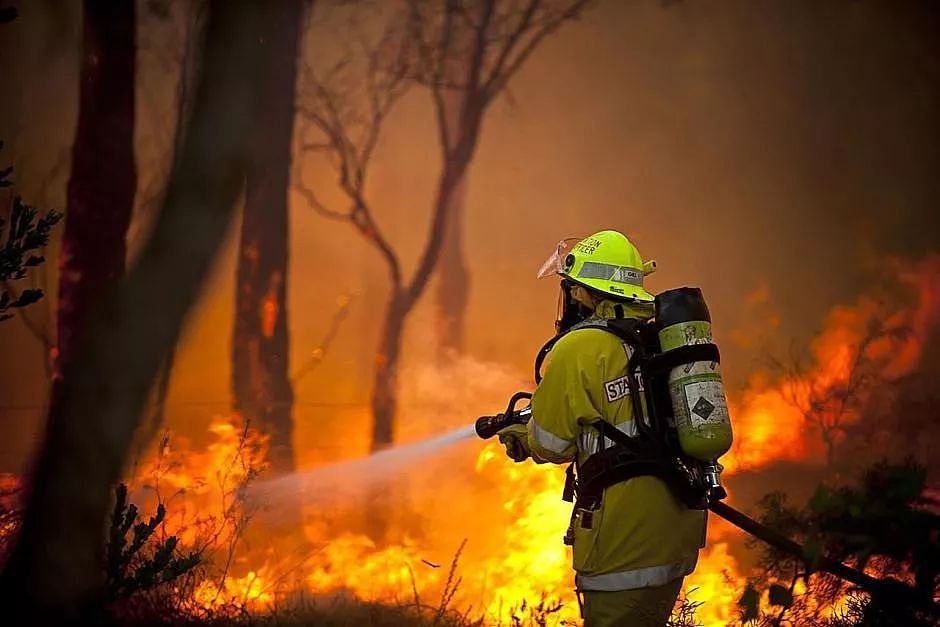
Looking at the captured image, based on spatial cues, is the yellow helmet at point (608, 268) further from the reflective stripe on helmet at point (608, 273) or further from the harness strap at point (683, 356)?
the harness strap at point (683, 356)

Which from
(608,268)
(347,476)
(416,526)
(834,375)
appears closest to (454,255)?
(347,476)

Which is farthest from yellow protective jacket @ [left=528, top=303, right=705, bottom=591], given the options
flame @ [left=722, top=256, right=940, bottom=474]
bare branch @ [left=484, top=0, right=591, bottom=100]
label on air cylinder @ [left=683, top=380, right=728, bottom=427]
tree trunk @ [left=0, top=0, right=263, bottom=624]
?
tree trunk @ [left=0, top=0, right=263, bottom=624]

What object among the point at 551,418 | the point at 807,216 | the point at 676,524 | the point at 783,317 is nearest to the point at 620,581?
the point at 676,524

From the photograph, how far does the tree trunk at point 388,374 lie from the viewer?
544 cm

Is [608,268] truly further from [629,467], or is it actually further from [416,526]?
[416,526]

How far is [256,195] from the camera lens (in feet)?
17.9

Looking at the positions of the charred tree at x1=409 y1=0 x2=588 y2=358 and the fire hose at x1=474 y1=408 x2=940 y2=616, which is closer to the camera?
the fire hose at x1=474 y1=408 x2=940 y2=616

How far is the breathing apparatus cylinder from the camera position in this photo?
2869mm

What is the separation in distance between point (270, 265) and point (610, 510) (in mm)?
3126

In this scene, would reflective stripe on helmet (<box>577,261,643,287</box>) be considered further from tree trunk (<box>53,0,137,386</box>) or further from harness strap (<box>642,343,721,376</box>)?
tree trunk (<box>53,0,137,386</box>)

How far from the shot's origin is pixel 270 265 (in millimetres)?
5430

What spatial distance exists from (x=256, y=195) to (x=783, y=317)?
139 inches

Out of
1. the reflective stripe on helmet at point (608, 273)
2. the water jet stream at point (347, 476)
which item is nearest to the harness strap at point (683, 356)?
the reflective stripe on helmet at point (608, 273)

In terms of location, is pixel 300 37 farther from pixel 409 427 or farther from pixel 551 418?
pixel 551 418
